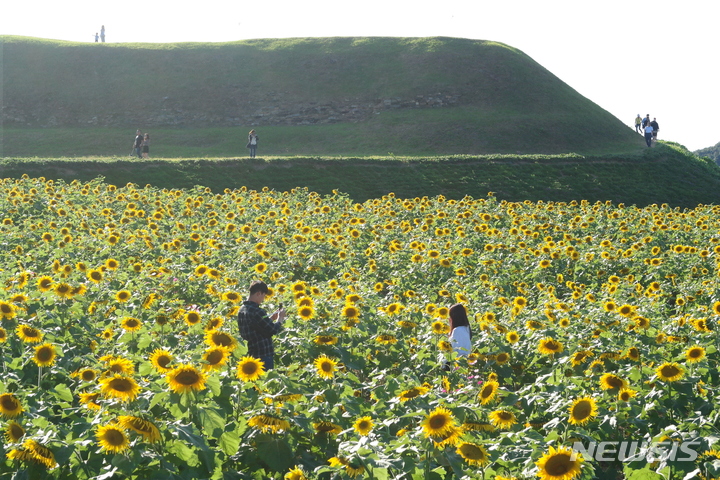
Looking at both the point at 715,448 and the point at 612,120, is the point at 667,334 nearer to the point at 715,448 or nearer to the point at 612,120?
the point at 715,448

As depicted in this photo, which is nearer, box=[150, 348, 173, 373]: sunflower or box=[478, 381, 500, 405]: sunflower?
box=[150, 348, 173, 373]: sunflower

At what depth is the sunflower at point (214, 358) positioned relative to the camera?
3973mm

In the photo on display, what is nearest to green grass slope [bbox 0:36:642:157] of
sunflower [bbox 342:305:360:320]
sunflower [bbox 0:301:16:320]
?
sunflower [bbox 342:305:360:320]

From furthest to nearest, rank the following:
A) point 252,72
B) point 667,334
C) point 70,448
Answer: point 252,72 → point 667,334 → point 70,448

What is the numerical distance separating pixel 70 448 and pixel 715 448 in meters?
3.22

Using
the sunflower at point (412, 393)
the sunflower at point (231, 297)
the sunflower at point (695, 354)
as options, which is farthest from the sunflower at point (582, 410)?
the sunflower at point (231, 297)

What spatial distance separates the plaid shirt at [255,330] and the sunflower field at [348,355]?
0.17m

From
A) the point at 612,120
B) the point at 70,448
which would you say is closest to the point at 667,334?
the point at 70,448

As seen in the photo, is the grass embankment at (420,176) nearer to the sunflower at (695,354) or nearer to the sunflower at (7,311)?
the sunflower at (7,311)

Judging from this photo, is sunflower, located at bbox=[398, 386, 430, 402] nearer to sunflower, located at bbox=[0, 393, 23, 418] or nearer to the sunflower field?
the sunflower field

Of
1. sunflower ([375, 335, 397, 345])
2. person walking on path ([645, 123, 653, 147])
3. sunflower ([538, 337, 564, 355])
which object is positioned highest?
person walking on path ([645, 123, 653, 147])

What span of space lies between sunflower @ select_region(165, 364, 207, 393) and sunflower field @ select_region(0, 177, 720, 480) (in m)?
0.01

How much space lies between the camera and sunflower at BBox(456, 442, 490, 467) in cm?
341

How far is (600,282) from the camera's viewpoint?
1136 centimetres
